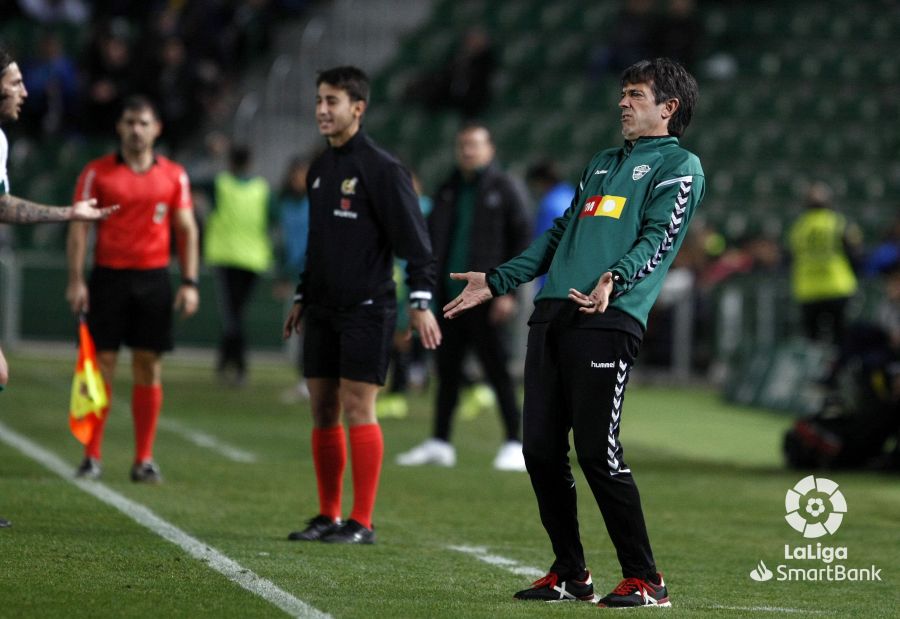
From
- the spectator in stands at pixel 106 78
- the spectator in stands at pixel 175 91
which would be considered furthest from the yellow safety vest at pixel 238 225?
the spectator in stands at pixel 106 78

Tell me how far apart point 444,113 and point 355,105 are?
17.3 meters

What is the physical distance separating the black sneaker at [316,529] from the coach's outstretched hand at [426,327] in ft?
3.23

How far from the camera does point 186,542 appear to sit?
742cm

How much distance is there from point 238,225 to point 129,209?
23.4 ft

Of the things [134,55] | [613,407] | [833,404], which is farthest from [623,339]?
[134,55]

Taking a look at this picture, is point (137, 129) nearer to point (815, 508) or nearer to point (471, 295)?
point (471, 295)

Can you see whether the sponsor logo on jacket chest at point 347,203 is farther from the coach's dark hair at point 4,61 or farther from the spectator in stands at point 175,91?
the spectator in stands at point 175,91

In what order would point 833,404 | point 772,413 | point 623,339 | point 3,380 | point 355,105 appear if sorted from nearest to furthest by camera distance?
point 623,339, point 3,380, point 355,105, point 833,404, point 772,413

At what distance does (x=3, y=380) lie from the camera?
719 centimetres

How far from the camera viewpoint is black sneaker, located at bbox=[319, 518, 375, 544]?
303 inches

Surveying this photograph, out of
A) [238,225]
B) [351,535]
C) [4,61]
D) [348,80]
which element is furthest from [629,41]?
[4,61]

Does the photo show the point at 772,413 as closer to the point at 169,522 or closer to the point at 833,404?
the point at 833,404

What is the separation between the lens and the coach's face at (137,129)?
31.7 feet

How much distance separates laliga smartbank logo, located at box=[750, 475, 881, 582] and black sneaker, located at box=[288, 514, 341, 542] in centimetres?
194
